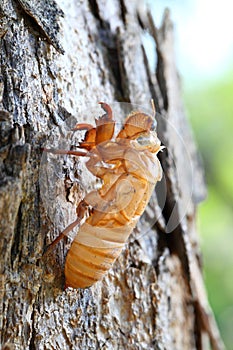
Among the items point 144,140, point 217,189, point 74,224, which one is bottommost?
point 217,189

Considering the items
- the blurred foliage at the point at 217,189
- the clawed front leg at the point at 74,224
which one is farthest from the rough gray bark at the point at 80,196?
the blurred foliage at the point at 217,189

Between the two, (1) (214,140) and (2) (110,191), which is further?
(1) (214,140)

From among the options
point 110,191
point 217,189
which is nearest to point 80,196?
point 110,191

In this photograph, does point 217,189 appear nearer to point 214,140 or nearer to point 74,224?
point 214,140

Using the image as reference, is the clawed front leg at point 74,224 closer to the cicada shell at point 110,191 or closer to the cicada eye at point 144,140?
the cicada shell at point 110,191

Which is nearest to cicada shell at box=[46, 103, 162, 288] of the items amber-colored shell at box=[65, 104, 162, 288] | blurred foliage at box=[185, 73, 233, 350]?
amber-colored shell at box=[65, 104, 162, 288]

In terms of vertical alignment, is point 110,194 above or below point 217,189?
above

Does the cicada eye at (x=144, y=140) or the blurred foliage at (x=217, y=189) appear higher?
the cicada eye at (x=144, y=140)
